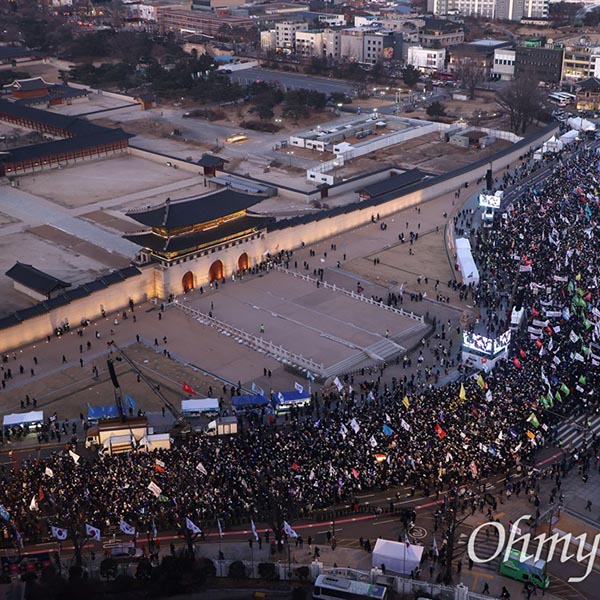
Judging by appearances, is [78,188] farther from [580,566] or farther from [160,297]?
[580,566]

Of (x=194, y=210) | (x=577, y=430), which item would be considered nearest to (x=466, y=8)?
(x=194, y=210)

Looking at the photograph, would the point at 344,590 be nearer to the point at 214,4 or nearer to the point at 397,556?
the point at 397,556

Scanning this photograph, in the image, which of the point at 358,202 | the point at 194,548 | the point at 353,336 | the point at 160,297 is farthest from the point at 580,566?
the point at 358,202

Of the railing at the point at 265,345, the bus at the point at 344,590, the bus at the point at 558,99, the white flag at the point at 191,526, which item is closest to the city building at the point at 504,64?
the bus at the point at 558,99

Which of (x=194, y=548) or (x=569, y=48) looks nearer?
(x=194, y=548)

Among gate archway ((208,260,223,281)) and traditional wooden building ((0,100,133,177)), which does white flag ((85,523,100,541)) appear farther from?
traditional wooden building ((0,100,133,177))

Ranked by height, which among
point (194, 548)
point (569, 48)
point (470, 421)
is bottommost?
point (194, 548)
